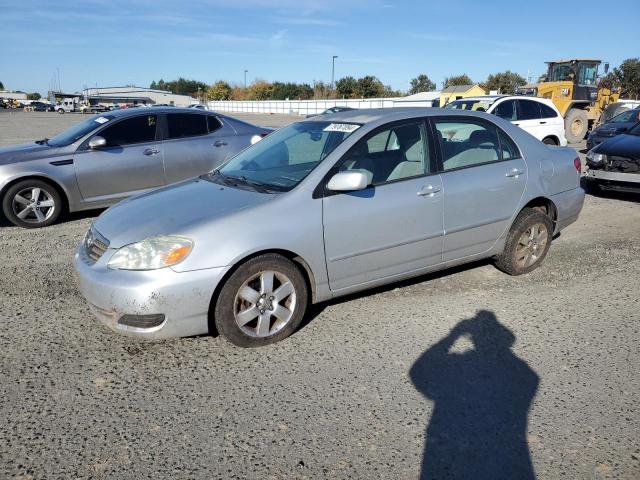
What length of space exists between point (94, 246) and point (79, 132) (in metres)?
4.20

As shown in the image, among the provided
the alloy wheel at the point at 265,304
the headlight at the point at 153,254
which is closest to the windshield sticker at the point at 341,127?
the alloy wheel at the point at 265,304

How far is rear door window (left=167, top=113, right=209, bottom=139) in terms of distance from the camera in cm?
774

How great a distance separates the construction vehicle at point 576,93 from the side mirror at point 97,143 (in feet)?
54.8

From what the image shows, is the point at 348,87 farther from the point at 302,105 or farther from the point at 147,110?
the point at 147,110

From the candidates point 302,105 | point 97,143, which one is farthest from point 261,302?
point 302,105

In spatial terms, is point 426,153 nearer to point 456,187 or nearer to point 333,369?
point 456,187

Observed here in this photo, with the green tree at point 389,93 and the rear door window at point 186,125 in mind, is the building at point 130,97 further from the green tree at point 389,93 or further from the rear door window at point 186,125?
the rear door window at point 186,125

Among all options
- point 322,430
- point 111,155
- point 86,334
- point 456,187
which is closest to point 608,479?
point 322,430

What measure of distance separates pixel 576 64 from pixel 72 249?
66.5 feet

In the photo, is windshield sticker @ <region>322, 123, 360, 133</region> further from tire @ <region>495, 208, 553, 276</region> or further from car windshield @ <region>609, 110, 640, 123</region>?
car windshield @ <region>609, 110, 640, 123</region>

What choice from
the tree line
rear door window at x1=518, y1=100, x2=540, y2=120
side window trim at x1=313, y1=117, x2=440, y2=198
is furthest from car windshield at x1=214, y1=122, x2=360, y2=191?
the tree line

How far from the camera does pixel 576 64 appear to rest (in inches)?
795

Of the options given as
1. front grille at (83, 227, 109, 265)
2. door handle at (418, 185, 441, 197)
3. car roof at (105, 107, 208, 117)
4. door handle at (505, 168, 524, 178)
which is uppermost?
car roof at (105, 107, 208, 117)

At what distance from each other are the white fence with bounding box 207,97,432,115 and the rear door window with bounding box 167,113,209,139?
35656 mm
